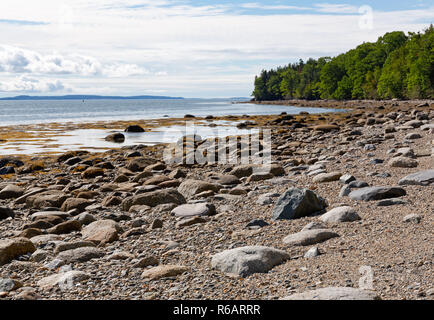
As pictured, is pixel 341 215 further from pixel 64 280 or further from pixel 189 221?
pixel 64 280

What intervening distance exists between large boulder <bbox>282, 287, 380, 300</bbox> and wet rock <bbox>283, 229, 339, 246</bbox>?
178 centimetres

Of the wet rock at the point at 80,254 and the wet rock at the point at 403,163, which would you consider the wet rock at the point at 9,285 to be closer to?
the wet rock at the point at 80,254

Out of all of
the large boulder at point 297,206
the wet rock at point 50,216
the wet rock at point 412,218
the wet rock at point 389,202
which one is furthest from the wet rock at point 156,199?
the wet rock at point 412,218

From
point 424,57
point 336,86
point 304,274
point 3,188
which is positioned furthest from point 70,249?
point 336,86

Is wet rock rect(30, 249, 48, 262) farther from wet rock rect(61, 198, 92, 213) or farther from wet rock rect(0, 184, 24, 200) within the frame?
wet rock rect(0, 184, 24, 200)

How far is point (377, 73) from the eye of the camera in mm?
90312

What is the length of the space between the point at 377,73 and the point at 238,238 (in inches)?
3618

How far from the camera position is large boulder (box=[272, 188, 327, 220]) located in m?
7.67

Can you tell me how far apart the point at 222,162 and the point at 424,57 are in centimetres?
6153

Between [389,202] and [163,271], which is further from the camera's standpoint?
[389,202]

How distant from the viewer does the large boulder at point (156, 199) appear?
10266 millimetres

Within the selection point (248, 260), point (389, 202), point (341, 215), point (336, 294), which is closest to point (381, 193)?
point (389, 202)

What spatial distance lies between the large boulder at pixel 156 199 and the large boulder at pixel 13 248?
3170 millimetres
